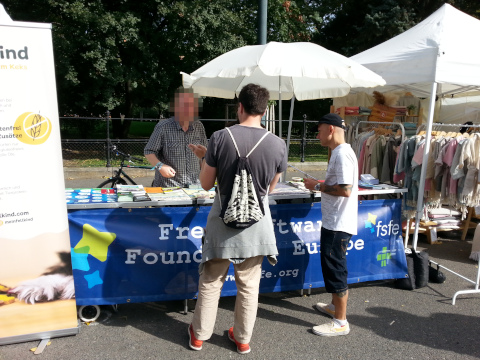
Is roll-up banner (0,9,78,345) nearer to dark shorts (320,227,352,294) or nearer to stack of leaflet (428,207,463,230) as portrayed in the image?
dark shorts (320,227,352,294)

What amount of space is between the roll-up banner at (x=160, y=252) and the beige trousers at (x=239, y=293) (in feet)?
2.12

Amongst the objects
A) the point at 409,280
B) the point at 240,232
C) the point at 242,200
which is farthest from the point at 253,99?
the point at 409,280

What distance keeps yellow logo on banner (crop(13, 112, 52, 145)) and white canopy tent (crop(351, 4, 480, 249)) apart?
12.2ft

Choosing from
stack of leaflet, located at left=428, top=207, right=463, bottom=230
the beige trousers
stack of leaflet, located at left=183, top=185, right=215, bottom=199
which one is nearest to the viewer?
the beige trousers

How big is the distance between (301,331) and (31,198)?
7.92 feet

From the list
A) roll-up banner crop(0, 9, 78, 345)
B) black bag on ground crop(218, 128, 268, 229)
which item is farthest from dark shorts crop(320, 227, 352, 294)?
roll-up banner crop(0, 9, 78, 345)

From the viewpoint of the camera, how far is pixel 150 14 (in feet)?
44.6

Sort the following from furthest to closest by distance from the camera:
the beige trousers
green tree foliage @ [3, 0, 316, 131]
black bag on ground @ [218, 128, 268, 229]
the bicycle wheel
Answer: green tree foliage @ [3, 0, 316, 131] → the bicycle wheel → the beige trousers → black bag on ground @ [218, 128, 268, 229]

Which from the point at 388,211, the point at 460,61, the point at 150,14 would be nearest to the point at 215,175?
the point at 388,211

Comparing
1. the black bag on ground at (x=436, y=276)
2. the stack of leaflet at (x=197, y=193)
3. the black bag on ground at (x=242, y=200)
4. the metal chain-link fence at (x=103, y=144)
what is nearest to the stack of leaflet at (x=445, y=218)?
the black bag on ground at (x=436, y=276)

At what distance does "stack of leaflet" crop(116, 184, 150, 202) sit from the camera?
12.1 ft

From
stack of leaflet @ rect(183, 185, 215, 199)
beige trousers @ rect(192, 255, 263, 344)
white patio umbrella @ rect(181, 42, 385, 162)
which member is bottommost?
beige trousers @ rect(192, 255, 263, 344)

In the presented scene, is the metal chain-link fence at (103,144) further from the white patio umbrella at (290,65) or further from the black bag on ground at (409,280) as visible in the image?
the black bag on ground at (409,280)

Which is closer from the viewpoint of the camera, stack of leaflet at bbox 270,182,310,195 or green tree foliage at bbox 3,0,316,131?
stack of leaflet at bbox 270,182,310,195
